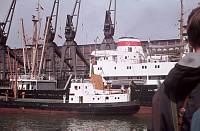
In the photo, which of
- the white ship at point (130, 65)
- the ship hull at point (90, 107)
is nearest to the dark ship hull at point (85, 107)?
the ship hull at point (90, 107)

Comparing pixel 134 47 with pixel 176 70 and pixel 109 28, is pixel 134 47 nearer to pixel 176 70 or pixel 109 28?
pixel 109 28

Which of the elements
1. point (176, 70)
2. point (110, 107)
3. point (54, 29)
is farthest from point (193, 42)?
point (54, 29)

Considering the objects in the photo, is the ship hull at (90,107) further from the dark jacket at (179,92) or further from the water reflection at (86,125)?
the dark jacket at (179,92)

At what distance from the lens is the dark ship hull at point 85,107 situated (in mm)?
34062

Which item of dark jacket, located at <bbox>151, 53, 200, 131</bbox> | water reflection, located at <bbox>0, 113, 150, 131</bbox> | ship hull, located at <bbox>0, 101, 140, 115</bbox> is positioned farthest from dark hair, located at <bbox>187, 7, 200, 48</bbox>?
ship hull, located at <bbox>0, 101, 140, 115</bbox>

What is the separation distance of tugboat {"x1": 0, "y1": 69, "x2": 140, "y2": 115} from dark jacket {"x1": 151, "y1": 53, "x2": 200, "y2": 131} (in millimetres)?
32354

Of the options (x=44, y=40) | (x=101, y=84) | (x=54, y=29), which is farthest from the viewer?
(x=54, y=29)

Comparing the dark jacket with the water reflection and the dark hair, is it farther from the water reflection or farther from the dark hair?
the water reflection

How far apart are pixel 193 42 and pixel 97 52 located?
1705 inches

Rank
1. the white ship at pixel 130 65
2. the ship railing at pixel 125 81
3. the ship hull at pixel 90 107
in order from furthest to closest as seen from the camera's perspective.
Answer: the ship railing at pixel 125 81, the white ship at pixel 130 65, the ship hull at pixel 90 107

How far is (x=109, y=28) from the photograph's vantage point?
2233 inches

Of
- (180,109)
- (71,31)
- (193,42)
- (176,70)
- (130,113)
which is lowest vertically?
(130,113)

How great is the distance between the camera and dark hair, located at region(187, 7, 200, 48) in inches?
68.7

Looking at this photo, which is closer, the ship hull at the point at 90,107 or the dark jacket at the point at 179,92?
the dark jacket at the point at 179,92
